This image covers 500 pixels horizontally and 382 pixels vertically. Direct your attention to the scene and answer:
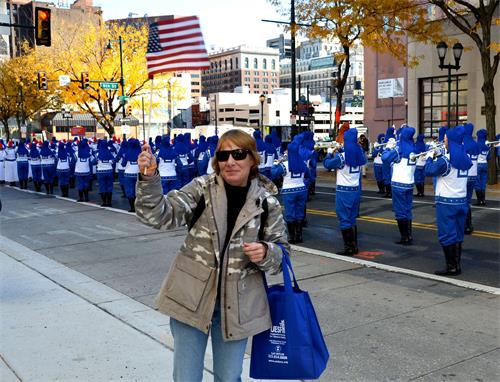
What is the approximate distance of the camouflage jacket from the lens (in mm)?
2973

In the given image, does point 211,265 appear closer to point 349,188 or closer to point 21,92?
point 349,188

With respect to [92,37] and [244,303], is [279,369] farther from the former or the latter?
[92,37]

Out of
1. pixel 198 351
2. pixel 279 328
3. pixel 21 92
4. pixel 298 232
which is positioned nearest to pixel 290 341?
pixel 279 328

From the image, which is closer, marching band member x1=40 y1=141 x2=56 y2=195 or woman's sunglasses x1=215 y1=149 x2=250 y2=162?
woman's sunglasses x1=215 y1=149 x2=250 y2=162

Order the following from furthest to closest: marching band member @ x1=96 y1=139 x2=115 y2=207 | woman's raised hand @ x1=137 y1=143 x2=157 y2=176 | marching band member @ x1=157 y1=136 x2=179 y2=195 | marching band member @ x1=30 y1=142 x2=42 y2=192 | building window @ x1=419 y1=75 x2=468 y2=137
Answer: building window @ x1=419 y1=75 x2=468 y2=137 → marching band member @ x1=30 y1=142 x2=42 y2=192 → marching band member @ x1=96 y1=139 x2=115 y2=207 → marching band member @ x1=157 y1=136 x2=179 y2=195 → woman's raised hand @ x1=137 y1=143 x2=157 y2=176

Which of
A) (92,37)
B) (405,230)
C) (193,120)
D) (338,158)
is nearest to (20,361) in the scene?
(338,158)

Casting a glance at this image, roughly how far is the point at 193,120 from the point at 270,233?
136853 millimetres

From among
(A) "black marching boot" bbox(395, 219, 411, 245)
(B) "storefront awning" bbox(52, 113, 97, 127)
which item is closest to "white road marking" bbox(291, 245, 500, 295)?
(A) "black marching boot" bbox(395, 219, 411, 245)

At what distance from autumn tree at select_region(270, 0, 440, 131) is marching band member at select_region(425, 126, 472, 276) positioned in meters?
13.8

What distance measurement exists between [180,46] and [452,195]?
159 inches

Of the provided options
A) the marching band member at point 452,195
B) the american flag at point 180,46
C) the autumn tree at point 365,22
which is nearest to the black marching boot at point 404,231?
the marching band member at point 452,195

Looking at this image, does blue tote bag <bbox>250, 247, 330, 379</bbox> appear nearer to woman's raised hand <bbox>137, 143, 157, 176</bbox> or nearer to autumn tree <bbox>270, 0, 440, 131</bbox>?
woman's raised hand <bbox>137, 143, 157, 176</bbox>

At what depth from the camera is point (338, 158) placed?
9.38m

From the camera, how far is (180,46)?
24.7 ft
